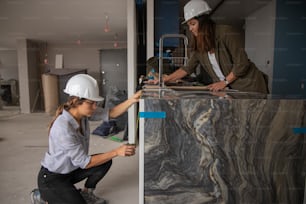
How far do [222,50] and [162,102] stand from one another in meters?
0.70

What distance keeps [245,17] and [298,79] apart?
170 cm

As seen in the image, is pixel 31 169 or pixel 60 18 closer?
pixel 31 169

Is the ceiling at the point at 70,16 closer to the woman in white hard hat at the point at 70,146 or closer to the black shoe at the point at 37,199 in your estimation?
the woman in white hard hat at the point at 70,146

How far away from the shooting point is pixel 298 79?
3.17m

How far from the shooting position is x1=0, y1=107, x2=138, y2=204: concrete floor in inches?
60.9

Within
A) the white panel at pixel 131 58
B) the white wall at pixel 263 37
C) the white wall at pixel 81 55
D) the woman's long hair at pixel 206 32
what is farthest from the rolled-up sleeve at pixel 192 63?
the white wall at pixel 81 55

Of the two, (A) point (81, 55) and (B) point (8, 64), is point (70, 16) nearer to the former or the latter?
(A) point (81, 55)

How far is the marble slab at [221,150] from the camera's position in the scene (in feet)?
2.75

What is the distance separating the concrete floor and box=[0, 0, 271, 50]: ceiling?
1.72m

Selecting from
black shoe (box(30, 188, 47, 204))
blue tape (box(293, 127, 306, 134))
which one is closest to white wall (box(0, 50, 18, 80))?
black shoe (box(30, 188, 47, 204))

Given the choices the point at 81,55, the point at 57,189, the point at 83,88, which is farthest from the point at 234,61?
the point at 81,55

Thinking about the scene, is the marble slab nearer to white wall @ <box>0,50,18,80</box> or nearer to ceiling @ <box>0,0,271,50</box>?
ceiling @ <box>0,0,271,50</box>

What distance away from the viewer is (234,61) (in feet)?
4.32

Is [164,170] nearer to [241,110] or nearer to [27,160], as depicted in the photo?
[241,110]
